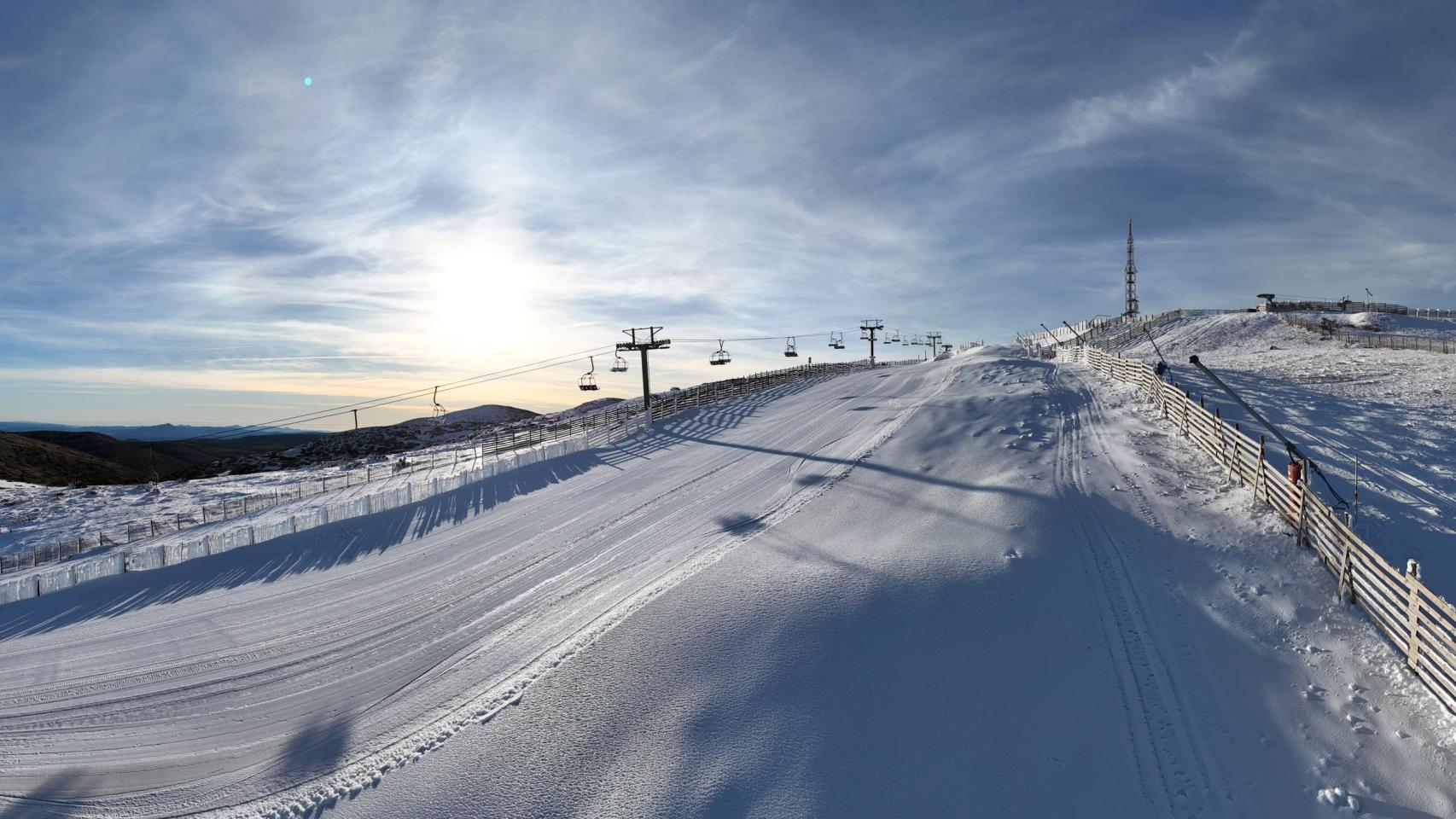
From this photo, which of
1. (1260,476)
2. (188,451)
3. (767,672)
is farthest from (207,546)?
(188,451)

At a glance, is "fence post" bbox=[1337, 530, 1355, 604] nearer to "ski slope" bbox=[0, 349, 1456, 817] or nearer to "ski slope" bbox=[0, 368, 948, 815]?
"ski slope" bbox=[0, 349, 1456, 817]

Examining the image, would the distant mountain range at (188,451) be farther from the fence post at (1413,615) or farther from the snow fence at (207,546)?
the fence post at (1413,615)

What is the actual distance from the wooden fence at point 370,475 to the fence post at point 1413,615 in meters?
33.4

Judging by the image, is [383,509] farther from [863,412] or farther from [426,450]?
[426,450]

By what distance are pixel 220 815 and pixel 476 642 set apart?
4589 mm

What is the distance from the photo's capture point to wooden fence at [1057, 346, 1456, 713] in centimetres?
951

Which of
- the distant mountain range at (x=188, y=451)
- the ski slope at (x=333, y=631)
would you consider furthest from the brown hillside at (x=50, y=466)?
the ski slope at (x=333, y=631)

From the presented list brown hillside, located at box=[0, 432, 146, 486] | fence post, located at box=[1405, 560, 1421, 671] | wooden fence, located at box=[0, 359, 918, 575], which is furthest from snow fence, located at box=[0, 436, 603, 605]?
brown hillside, located at box=[0, 432, 146, 486]

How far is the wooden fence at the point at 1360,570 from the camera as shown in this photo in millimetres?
9508

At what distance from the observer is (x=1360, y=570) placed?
11836 mm

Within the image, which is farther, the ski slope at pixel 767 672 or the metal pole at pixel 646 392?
the metal pole at pixel 646 392

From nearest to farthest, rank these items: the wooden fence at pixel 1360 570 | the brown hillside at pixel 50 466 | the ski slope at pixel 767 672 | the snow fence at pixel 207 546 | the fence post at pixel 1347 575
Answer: the ski slope at pixel 767 672 < the wooden fence at pixel 1360 570 < the fence post at pixel 1347 575 < the snow fence at pixel 207 546 < the brown hillside at pixel 50 466

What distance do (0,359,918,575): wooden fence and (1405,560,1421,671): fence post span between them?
33365mm

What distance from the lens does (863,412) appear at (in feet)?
117
